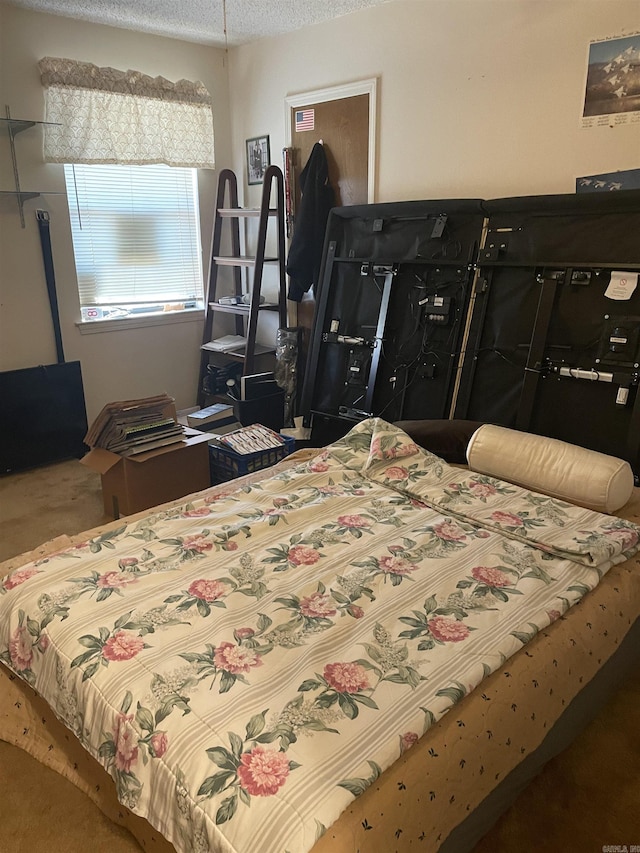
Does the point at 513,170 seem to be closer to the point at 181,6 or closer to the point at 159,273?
the point at 181,6

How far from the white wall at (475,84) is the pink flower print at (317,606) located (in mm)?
2291

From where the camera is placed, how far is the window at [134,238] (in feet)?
12.0

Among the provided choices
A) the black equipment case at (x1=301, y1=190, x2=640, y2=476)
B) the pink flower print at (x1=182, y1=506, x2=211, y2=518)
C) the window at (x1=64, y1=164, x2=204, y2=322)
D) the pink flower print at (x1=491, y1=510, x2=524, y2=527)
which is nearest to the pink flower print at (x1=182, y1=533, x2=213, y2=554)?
the pink flower print at (x1=182, y1=506, x2=211, y2=518)

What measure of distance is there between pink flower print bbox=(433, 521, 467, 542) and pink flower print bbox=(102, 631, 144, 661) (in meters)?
0.90

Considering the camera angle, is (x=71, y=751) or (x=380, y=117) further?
(x=380, y=117)

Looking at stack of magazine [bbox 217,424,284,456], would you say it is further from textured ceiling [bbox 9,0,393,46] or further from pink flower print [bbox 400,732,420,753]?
textured ceiling [bbox 9,0,393,46]

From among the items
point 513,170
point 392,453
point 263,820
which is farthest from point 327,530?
point 513,170

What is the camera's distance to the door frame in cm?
334

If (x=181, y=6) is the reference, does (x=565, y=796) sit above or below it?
below

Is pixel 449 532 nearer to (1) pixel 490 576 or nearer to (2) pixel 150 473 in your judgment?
(1) pixel 490 576

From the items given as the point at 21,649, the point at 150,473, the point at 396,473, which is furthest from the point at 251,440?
the point at 21,649

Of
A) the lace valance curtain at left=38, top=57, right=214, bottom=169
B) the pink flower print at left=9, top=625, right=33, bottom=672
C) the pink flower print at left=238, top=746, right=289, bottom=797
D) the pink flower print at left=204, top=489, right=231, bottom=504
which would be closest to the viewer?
the pink flower print at left=238, top=746, right=289, bottom=797

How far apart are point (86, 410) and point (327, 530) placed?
8.27 feet

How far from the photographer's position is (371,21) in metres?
3.24
